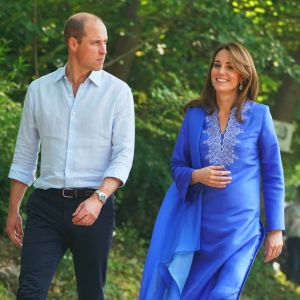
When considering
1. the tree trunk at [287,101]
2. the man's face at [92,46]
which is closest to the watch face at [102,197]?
the man's face at [92,46]

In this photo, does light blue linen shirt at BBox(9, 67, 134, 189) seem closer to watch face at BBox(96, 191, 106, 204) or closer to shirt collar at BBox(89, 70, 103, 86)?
shirt collar at BBox(89, 70, 103, 86)

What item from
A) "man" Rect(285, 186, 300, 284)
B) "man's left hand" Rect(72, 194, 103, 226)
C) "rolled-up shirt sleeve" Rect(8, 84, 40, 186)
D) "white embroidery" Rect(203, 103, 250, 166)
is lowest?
"man" Rect(285, 186, 300, 284)

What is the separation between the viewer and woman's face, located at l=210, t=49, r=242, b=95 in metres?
5.61

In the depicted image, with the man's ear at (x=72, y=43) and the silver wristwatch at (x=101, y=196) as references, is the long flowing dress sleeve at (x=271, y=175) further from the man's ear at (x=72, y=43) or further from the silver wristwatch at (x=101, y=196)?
the man's ear at (x=72, y=43)

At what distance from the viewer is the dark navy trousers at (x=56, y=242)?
5.29m

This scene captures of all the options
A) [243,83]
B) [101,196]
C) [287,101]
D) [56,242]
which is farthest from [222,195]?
[287,101]

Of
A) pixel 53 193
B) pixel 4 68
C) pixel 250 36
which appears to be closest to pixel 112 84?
pixel 53 193

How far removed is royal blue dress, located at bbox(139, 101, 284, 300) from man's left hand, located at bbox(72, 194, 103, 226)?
681mm

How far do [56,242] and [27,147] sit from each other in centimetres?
56

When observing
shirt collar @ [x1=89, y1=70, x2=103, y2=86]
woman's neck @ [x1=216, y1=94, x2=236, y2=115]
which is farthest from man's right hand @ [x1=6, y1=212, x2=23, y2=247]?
woman's neck @ [x1=216, y1=94, x2=236, y2=115]

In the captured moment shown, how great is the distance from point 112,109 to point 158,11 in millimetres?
5379

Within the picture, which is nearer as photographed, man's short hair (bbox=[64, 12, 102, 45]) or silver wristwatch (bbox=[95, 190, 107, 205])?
silver wristwatch (bbox=[95, 190, 107, 205])

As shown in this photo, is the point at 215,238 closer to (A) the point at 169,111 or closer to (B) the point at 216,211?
(B) the point at 216,211

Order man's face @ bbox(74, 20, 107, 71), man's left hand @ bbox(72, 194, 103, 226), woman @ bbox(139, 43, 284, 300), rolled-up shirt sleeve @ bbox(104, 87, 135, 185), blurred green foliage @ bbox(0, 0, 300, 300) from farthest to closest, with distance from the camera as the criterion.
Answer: blurred green foliage @ bbox(0, 0, 300, 300), woman @ bbox(139, 43, 284, 300), man's face @ bbox(74, 20, 107, 71), rolled-up shirt sleeve @ bbox(104, 87, 135, 185), man's left hand @ bbox(72, 194, 103, 226)
